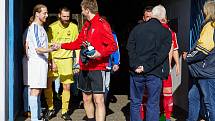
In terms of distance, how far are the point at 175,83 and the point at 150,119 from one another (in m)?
2.51

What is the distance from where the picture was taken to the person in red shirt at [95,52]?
5.62 metres

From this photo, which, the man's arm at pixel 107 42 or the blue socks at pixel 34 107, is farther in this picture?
A: the blue socks at pixel 34 107

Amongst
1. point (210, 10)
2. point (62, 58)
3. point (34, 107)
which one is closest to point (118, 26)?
point (62, 58)

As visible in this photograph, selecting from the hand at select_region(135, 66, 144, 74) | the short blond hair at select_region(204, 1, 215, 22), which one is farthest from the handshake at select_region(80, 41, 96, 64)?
A: the short blond hair at select_region(204, 1, 215, 22)

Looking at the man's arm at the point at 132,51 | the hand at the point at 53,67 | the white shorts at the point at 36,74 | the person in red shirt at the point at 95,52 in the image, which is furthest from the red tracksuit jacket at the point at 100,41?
the hand at the point at 53,67

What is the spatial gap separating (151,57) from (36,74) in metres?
1.72

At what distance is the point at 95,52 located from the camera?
5.57 metres

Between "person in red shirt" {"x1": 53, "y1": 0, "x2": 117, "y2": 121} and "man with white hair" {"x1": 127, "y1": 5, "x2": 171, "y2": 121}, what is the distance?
340 millimetres

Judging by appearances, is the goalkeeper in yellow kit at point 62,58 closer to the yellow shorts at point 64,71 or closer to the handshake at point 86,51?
the yellow shorts at point 64,71

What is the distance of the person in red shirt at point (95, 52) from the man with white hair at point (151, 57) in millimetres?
340

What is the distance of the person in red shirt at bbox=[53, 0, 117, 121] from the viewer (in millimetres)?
5617

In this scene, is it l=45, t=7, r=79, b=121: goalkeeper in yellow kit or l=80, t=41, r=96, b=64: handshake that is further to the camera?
l=45, t=7, r=79, b=121: goalkeeper in yellow kit

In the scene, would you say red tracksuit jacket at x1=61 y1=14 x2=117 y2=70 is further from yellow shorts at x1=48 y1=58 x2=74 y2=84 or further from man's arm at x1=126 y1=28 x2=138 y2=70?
yellow shorts at x1=48 y1=58 x2=74 y2=84

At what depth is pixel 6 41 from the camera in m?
6.27
